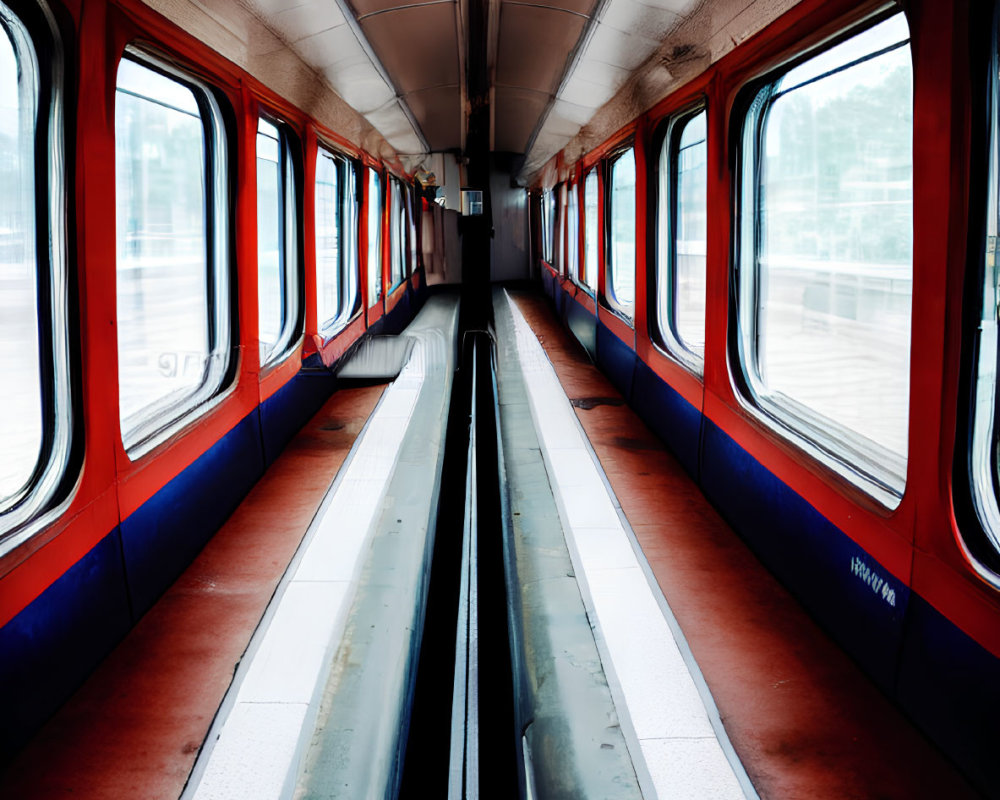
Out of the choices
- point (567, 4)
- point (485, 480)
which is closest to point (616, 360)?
point (567, 4)

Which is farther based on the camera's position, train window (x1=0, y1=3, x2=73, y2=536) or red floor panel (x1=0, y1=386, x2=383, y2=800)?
train window (x1=0, y1=3, x2=73, y2=536)

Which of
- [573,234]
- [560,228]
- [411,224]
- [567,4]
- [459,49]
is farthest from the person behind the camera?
[411,224]

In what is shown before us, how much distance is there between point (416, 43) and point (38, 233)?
391 centimetres

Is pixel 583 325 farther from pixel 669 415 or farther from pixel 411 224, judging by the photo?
pixel 669 415

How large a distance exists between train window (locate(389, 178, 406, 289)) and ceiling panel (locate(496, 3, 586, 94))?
12.8 ft

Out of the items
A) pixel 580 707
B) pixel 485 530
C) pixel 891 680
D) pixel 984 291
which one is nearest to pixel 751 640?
pixel 891 680

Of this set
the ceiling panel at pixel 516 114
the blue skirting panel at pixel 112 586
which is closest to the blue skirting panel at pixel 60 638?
the blue skirting panel at pixel 112 586

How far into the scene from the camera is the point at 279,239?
5.79 metres

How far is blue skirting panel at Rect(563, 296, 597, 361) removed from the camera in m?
9.42

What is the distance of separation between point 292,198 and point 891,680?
4921mm

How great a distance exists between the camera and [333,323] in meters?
7.96

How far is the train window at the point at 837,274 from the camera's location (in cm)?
300

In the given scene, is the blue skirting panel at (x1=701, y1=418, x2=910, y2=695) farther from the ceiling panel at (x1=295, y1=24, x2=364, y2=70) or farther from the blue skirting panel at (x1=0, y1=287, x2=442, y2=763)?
the ceiling panel at (x1=295, y1=24, x2=364, y2=70)

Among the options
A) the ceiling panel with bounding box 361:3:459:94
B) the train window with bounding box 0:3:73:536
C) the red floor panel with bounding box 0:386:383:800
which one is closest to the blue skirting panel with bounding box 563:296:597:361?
the ceiling panel with bounding box 361:3:459:94
